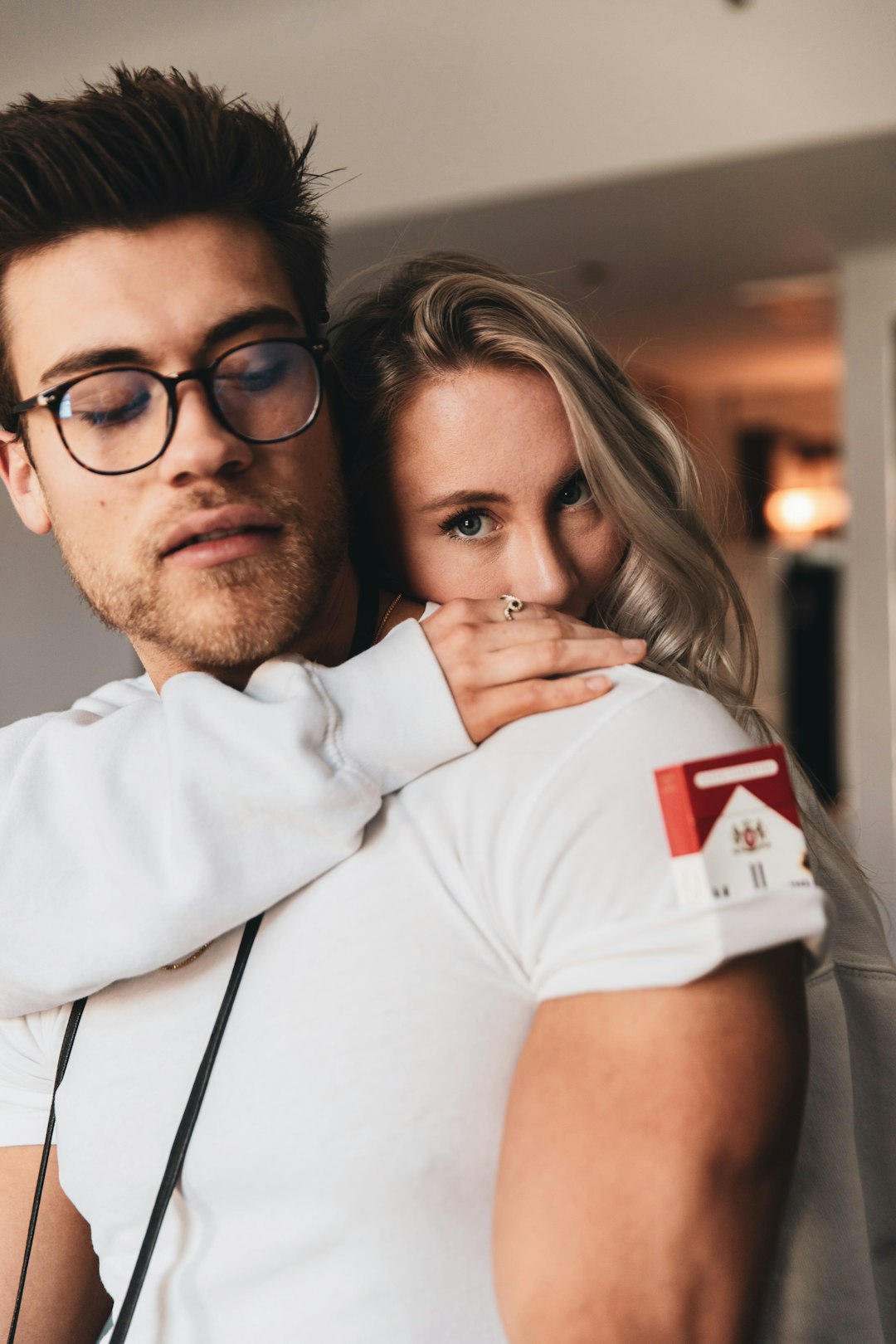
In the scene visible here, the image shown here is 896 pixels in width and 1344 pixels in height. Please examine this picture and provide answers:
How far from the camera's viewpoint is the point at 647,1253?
0.67 m

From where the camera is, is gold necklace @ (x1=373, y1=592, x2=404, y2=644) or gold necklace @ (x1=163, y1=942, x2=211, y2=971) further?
gold necklace @ (x1=373, y1=592, x2=404, y2=644)

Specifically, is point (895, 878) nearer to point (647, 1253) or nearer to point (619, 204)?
point (619, 204)

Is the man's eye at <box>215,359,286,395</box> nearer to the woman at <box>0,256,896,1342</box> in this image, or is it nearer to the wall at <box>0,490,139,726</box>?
the woman at <box>0,256,896,1342</box>

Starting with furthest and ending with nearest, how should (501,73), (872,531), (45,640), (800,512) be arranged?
(800,512), (45,640), (872,531), (501,73)

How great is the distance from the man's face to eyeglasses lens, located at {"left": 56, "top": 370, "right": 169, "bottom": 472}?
2 cm

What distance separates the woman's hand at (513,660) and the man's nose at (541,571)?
0.25m

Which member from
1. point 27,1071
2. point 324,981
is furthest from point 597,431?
point 27,1071

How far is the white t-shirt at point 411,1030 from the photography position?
760 millimetres

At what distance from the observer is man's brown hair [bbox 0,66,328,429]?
1069mm

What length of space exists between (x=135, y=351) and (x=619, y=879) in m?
0.60

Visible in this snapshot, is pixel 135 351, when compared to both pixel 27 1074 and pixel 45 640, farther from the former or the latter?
pixel 45 640

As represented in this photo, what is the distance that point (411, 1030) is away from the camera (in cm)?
81

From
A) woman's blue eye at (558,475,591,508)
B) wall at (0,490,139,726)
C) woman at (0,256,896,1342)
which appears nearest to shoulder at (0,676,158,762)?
woman at (0,256,896,1342)

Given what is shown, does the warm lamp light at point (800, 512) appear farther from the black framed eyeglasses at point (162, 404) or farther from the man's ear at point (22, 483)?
the black framed eyeglasses at point (162, 404)
